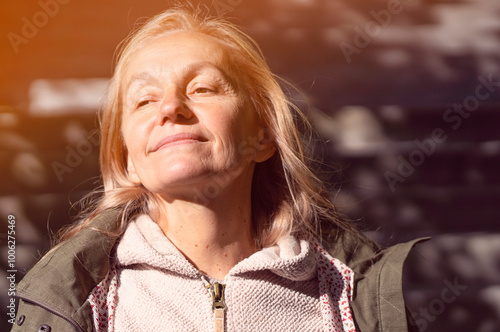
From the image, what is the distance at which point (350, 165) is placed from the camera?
3.13 metres

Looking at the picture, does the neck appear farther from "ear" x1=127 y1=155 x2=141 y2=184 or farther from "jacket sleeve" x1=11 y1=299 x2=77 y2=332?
"jacket sleeve" x1=11 y1=299 x2=77 y2=332

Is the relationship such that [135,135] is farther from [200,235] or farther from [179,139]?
[200,235]

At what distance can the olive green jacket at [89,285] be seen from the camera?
2.04 meters

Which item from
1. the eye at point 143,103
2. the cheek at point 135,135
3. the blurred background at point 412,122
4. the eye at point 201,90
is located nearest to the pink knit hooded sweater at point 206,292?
the cheek at point 135,135

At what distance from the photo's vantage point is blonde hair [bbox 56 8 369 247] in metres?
2.51

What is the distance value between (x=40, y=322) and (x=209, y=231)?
76 cm

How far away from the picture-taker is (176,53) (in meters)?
2.27

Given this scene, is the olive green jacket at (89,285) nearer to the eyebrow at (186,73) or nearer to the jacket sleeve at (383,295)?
the jacket sleeve at (383,295)

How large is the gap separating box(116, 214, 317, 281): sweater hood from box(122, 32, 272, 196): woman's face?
228mm

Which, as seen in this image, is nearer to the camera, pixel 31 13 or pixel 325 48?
pixel 31 13

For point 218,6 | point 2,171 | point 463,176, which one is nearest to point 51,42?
point 2,171

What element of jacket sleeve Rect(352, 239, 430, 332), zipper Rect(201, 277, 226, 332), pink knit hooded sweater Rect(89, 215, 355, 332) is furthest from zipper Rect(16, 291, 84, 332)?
jacket sleeve Rect(352, 239, 430, 332)

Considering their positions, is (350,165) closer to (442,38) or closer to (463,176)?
(463,176)

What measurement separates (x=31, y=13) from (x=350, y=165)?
1986 millimetres
